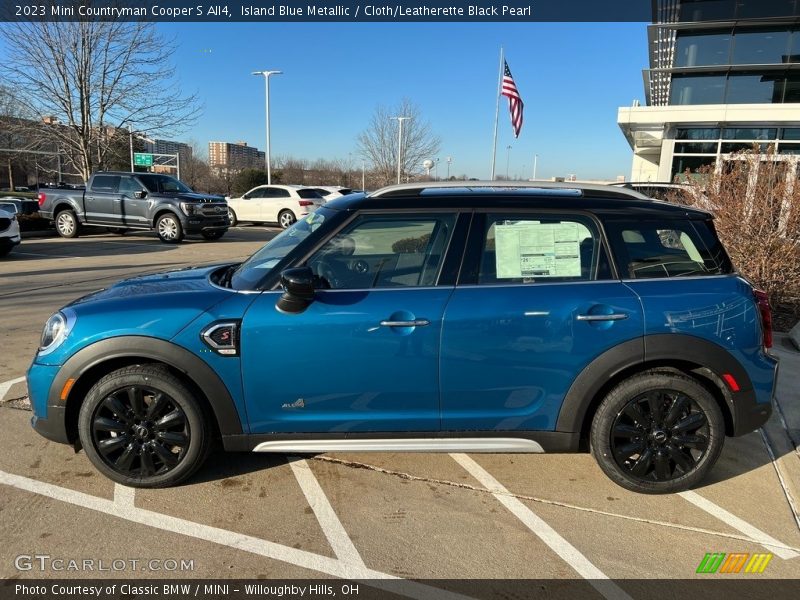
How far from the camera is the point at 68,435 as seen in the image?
118 inches

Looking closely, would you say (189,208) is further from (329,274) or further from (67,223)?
(329,274)

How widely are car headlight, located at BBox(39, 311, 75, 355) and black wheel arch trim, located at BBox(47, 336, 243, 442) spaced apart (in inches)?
5.5

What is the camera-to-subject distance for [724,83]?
20.1 m

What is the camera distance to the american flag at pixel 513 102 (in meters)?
17.0

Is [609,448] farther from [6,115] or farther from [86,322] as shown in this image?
[6,115]

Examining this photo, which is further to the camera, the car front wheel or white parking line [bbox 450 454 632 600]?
the car front wheel

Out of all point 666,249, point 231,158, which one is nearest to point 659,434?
point 666,249

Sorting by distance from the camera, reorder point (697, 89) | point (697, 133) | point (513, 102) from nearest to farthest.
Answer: point (513, 102)
point (697, 133)
point (697, 89)

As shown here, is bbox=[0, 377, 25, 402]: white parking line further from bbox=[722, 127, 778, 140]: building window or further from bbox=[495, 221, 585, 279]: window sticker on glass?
bbox=[722, 127, 778, 140]: building window

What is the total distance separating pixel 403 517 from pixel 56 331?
2.16 meters

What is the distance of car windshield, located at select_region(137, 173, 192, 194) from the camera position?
15008mm

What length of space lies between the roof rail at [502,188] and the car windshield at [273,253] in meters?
0.42

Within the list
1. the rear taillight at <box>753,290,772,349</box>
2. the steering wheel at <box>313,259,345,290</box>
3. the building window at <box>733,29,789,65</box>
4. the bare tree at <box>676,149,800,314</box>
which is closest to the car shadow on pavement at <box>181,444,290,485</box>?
the steering wheel at <box>313,259,345,290</box>

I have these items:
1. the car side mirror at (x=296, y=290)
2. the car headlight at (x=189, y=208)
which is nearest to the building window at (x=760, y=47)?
the car headlight at (x=189, y=208)
